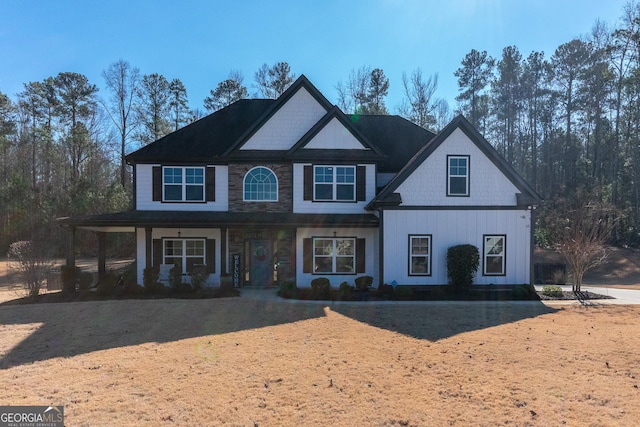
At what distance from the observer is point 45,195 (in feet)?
116

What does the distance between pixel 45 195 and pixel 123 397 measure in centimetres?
3943

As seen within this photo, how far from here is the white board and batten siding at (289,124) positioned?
50.3 ft

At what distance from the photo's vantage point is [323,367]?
19.8ft

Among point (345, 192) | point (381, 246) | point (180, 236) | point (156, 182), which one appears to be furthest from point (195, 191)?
point (381, 246)

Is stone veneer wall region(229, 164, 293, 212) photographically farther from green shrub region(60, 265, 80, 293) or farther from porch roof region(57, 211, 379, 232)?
green shrub region(60, 265, 80, 293)

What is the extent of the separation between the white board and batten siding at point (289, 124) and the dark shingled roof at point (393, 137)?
87.3 inches

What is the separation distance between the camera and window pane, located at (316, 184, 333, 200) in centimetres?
1504

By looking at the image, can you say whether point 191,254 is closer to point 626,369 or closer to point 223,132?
point 223,132

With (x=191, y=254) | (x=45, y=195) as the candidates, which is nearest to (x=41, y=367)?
(x=191, y=254)

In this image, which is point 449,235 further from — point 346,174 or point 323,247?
point 323,247

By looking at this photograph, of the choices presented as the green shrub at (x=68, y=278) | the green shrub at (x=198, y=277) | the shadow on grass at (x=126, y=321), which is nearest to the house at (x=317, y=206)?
the green shrub at (x=198, y=277)

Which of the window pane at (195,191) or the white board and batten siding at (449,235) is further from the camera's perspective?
the window pane at (195,191)

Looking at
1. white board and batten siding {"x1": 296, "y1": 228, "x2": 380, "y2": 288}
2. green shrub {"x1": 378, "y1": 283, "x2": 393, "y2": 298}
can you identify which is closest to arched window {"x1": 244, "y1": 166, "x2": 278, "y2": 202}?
white board and batten siding {"x1": 296, "y1": 228, "x2": 380, "y2": 288}

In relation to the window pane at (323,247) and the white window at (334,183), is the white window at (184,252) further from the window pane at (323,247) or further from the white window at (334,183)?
the white window at (334,183)
